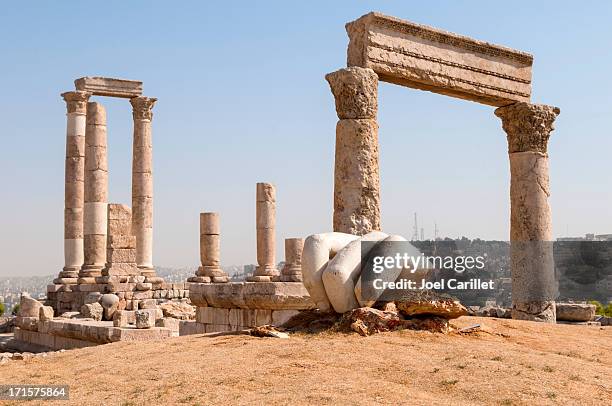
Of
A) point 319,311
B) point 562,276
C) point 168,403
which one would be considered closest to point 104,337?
point 319,311

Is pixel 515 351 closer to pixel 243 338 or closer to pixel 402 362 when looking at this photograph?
pixel 402 362

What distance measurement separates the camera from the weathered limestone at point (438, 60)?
1429cm

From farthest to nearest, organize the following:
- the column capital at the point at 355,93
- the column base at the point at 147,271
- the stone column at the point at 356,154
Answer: the column base at the point at 147,271 < the column capital at the point at 355,93 < the stone column at the point at 356,154

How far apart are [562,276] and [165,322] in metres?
18.0

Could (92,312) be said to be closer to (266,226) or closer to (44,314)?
(44,314)

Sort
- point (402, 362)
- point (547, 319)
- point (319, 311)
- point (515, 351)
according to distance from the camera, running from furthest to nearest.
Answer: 1. point (547, 319)
2. point (319, 311)
3. point (515, 351)
4. point (402, 362)

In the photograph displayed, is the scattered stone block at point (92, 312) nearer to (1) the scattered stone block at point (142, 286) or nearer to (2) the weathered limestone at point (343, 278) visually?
(1) the scattered stone block at point (142, 286)

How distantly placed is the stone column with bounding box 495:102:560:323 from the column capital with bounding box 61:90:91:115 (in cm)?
1834

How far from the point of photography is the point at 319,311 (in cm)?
1040

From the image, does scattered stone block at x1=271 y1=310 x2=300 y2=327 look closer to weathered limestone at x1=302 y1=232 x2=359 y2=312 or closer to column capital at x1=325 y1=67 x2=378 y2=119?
column capital at x1=325 y1=67 x2=378 y2=119

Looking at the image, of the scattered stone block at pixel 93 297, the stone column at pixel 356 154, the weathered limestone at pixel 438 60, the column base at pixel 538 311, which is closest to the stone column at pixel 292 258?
the scattered stone block at pixel 93 297

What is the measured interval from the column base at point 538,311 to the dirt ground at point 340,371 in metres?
6.11

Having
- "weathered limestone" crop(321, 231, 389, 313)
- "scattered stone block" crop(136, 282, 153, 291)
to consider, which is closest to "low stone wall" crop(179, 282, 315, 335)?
"weathered limestone" crop(321, 231, 389, 313)

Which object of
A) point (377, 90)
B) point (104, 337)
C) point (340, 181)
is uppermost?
point (377, 90)
